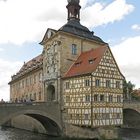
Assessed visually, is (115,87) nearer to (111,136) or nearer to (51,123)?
(111,136)

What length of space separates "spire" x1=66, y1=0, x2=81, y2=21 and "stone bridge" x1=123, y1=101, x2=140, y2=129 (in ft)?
46.8

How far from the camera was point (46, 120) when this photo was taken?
42094mm

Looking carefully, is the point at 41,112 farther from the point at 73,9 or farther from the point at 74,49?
the point at 73,9

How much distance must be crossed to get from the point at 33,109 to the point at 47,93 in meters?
7.80

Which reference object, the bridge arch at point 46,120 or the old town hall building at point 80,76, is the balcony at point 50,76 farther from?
the bridge arch at point 46,120

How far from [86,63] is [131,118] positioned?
19.2 meters

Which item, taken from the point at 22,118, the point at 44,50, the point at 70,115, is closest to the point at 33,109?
the point at 70,115

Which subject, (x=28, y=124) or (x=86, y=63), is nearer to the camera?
(x=86, y=63)

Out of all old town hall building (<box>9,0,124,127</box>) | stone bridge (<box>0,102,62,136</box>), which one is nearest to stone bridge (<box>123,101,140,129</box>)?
old town hall building (<box>9,0,124,127</box>)

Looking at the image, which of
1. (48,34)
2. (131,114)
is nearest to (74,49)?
(48,34)

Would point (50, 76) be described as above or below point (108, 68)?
below

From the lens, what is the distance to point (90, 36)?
4553 centimetres

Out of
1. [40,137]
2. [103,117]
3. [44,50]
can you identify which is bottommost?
[40,137]

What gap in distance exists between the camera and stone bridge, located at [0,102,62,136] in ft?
117
